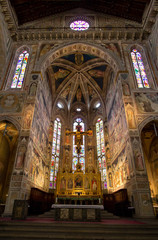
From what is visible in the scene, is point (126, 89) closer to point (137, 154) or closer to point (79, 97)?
point (137, 154)

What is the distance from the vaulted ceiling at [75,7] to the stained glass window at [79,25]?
80.0 inches

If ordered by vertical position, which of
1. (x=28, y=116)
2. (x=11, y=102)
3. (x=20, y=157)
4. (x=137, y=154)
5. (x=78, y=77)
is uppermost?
(x=78, y=77)

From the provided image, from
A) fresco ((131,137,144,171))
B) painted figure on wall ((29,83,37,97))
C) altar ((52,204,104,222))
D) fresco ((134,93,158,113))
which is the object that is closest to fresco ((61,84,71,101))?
painted figure on wall ((29,83,37,97))

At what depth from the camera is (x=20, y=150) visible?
1196cm

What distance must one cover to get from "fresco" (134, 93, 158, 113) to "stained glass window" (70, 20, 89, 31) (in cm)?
1031

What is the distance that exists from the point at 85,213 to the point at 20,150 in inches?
253

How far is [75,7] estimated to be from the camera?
19812 mm

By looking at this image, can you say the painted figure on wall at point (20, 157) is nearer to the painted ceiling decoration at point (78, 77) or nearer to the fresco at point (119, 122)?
the fresco at point (119, 122)

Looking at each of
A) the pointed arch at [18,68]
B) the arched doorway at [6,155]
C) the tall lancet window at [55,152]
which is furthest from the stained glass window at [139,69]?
the tall lancet window at [55,152]

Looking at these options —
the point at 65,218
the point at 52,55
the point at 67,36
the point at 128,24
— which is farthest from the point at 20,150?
the point at 128,24

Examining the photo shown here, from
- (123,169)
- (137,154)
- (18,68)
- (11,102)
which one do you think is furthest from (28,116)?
(123,169)

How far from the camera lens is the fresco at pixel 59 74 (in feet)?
71.1

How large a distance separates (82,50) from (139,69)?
647 centimetres

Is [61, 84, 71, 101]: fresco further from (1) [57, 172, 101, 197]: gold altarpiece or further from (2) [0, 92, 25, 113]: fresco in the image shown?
(1) [57, 172, 101, 197]: gold altarpiece
